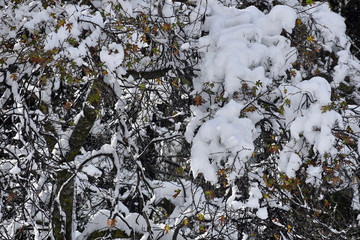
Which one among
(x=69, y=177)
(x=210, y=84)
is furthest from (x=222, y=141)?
(x=69, y=177)

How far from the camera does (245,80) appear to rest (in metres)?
3.97

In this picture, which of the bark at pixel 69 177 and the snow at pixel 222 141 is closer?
the snow at pixel 222 141

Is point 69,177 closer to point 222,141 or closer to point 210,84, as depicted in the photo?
point 210,84

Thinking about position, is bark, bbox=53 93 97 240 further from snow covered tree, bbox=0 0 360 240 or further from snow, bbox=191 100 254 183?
snow, bbox=191 100 254 183

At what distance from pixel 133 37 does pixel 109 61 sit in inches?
17.5

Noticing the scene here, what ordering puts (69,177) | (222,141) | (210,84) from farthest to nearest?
(69,177) < (210,84) < (222,141)

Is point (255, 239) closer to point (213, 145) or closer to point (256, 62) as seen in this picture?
point (213, 145)

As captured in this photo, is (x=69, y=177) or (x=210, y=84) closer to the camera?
(x=210, y=84)

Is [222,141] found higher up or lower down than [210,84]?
lower down

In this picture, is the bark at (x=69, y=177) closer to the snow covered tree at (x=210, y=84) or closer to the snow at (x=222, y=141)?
the snow covered tree at (x=210, y=84)

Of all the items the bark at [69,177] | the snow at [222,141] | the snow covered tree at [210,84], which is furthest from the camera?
the bark at [69,177]

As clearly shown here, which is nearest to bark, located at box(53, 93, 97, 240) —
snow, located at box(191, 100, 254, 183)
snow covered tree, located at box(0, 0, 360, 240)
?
snow covered tree, located at box(0, 0, 360, 240)

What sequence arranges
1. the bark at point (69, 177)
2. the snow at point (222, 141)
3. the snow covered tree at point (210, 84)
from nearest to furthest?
the snow at point (222, 141)
the snow covered tree at point (210, 84)
the bark at point (69, 177)

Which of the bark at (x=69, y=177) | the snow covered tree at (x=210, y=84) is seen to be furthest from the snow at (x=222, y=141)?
the bark at (x=69, y=177)
